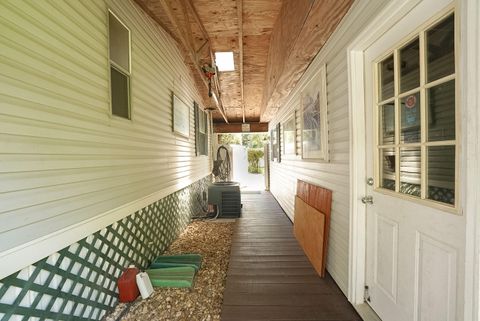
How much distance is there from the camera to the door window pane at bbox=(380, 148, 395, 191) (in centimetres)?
170

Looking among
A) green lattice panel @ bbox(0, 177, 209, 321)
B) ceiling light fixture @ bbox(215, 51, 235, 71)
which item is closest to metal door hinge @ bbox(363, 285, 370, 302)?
green lattice panel @ bbox(0, 177, 209, 321)

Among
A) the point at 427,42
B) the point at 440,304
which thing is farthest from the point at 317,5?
the point at 440,304

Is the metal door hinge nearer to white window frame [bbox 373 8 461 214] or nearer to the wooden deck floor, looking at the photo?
the wooden deck floor

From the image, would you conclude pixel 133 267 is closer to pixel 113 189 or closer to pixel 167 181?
pixel 113 189

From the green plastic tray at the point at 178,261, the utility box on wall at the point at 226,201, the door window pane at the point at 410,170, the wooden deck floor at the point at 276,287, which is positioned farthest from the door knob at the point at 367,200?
the utility box on wall at the point at 226,201

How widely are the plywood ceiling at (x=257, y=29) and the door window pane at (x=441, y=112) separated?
1084 millimetres

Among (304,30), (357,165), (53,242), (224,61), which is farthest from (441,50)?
(224,61)

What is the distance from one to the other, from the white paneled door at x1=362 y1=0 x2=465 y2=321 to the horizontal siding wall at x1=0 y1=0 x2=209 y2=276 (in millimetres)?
2369

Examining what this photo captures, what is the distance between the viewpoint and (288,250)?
3.38m

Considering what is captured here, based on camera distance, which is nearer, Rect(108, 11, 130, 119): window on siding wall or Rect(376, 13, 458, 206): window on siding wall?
Rect(376, 13, 458, 206): window on siding wall

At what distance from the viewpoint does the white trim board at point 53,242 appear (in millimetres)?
1246

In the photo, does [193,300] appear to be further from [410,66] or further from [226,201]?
[226,201]

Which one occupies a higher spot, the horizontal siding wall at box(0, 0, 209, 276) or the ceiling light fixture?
the ceiling light fixture

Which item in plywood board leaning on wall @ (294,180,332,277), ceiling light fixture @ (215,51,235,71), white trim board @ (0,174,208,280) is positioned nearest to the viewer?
white trim board @ (0,174,208,280)
